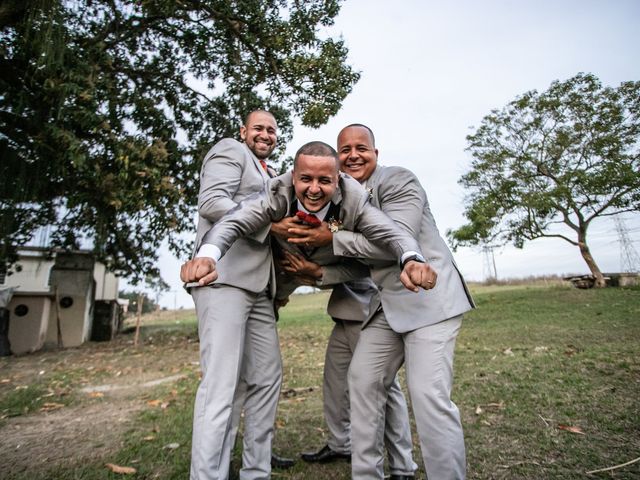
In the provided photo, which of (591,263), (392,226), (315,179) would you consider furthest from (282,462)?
(591,263)

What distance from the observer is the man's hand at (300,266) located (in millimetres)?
2896

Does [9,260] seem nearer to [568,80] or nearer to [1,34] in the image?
[1,34]

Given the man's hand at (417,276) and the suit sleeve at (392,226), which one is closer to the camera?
the man's hand at (417,276)

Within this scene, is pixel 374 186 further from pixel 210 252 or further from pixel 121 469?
pixel 121 469

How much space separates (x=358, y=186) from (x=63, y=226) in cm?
1109

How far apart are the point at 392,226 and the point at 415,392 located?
949mm

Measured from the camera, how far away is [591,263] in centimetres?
1944

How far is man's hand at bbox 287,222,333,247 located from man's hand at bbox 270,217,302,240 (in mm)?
17

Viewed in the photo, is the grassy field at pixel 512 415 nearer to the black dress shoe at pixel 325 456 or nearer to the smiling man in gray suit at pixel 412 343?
the black dress shoe at pixel 325 456

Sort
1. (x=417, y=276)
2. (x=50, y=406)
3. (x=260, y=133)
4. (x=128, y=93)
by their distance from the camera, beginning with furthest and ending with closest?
(x=128, y=93) → (x=50, y=406) → (x=260, y=133) → (x=417, y=276)

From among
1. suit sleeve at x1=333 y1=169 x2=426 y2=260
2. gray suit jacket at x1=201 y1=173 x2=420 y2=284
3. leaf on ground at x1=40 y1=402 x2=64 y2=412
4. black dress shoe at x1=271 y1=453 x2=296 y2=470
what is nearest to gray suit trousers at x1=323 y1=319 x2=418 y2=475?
black dress shoe at x1=271 y1=453 x2=296 y2=470

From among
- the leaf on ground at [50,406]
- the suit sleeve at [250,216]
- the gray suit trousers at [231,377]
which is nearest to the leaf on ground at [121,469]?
the gray suit trousers at [231,377]

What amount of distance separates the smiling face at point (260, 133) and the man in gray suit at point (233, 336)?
0.27 meters

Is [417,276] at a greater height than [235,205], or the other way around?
[235,205]
